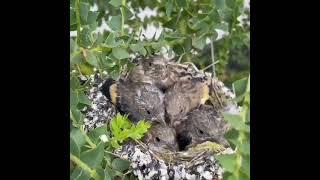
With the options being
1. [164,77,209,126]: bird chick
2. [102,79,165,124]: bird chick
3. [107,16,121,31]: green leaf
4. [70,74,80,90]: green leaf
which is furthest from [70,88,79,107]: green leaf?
[164,77,209,126]: bird chick

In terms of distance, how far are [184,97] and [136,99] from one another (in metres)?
0.11

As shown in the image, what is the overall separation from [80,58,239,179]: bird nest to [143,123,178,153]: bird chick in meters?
0.03

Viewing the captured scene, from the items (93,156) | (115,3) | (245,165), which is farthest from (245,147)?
(115,3)

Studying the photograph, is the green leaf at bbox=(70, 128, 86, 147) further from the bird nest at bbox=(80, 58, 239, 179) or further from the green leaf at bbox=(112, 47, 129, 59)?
the bird nest at bbox=(80, 58, 239, 179)

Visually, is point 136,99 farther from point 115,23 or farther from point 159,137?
point 115,23

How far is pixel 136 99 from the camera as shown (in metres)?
0.86

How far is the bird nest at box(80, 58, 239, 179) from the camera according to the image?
2.31ft

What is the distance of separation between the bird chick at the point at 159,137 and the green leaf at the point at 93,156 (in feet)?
1.34

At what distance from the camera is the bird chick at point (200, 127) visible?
93 cm
